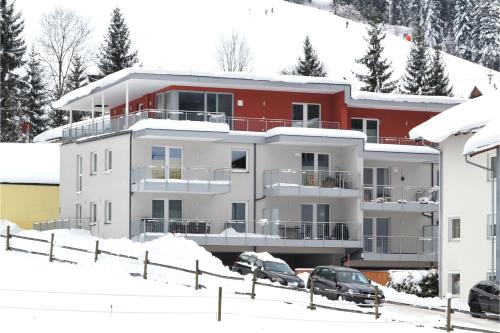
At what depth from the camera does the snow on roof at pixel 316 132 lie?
2254 inches

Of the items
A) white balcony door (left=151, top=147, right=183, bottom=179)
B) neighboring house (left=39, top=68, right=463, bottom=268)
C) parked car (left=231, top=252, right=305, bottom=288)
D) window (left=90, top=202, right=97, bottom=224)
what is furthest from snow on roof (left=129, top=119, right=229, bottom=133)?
parked car (left=231, top=252, right=305, bottom=288)

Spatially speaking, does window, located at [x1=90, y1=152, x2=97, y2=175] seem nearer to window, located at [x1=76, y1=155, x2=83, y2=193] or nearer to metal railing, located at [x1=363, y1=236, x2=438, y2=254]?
window, located at [x1=76, y1=155, x2=83, y2=193]

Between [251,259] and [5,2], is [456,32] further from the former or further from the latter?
[251,259]

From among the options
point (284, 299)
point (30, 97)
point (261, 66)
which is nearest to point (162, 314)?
point (284, 299)

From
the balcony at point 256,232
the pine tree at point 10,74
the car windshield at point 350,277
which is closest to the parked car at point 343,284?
the car windshield at point 350,277

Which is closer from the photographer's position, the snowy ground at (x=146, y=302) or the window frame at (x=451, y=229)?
the snowy ground at (x=146, y=302)

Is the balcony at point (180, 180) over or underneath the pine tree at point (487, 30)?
underneath

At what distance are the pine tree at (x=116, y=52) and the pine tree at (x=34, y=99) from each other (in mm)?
5389

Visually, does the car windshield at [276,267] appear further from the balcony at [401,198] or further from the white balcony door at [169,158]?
the balcony at [401,198]

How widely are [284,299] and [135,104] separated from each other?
2765cm

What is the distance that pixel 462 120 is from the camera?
45781mm

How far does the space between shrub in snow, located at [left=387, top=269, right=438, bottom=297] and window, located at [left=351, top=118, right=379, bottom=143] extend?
1441 cm

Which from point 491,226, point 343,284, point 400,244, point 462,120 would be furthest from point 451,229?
point 400,244

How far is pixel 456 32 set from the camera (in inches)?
7411
